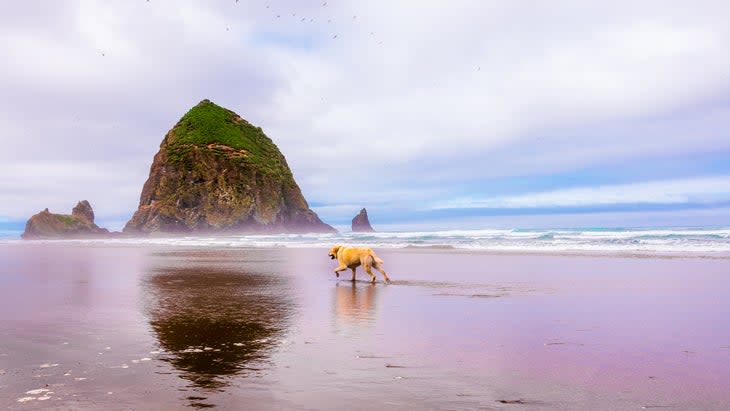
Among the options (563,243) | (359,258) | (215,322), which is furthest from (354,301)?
(563,243)

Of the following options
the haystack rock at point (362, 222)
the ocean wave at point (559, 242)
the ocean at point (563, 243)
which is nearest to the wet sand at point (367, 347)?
the ocean at point (563, 243)

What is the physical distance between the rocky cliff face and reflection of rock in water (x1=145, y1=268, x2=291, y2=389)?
336 ft

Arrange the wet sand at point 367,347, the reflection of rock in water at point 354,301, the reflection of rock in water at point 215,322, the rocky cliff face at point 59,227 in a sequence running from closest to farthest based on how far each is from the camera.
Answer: the wet sand at point 367,347
the reflection of rock in water at point 215,322
the reflection of rock in water at point 354,301
the rocky cliff face at point 59,227

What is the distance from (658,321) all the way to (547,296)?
297cm

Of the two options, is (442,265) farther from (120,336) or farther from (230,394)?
(230,394)

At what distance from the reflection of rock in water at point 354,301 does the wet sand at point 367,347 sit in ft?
0.16

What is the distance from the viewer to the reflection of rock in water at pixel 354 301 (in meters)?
8.41

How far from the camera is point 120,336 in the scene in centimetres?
667

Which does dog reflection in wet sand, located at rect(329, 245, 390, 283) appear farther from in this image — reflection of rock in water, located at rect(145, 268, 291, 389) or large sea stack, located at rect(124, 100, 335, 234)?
large sea stack, located at rect(124, 100, 335, 234)

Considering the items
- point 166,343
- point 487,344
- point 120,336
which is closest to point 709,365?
point 487,344

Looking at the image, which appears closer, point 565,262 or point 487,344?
point 487,344

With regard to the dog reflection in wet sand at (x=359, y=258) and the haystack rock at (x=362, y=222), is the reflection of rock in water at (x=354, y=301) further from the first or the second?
the haystack rock at (x=362, y=222)

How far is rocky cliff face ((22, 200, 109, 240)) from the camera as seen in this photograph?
99238 mm

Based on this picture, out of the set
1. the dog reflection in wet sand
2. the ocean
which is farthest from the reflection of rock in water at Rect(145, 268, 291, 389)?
the ocean
